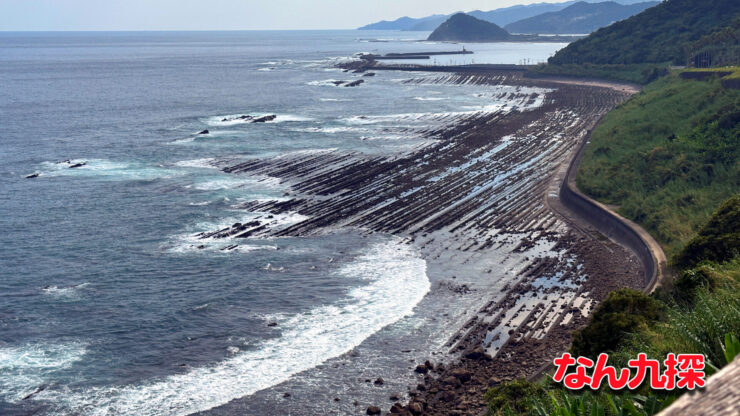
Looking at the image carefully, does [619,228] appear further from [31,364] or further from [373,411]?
[31,364]

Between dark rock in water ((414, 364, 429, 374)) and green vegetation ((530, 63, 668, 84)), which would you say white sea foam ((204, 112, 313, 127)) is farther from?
dark rock in water ((414, 364, 429, 374))

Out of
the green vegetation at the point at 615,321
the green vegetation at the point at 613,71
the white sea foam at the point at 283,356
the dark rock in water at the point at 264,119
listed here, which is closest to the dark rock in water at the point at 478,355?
the green vegetation at the point at 615,321

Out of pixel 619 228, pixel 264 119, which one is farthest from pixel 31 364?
pixel 264 119

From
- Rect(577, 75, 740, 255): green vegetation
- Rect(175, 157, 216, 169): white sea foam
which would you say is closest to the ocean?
Rect(175, 157, 216, 169): white sea foam

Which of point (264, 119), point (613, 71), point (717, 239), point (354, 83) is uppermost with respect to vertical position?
point (613, 71)

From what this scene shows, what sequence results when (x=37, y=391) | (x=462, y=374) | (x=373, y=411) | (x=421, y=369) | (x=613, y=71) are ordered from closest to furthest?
(x=373, y=411), (x=37, y=391), (x=462, y=374), (x=421, y=369), (x=613, y=71)

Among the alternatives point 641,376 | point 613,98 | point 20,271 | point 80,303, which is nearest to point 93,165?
point 20,271

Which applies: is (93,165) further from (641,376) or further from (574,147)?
(641,376)
